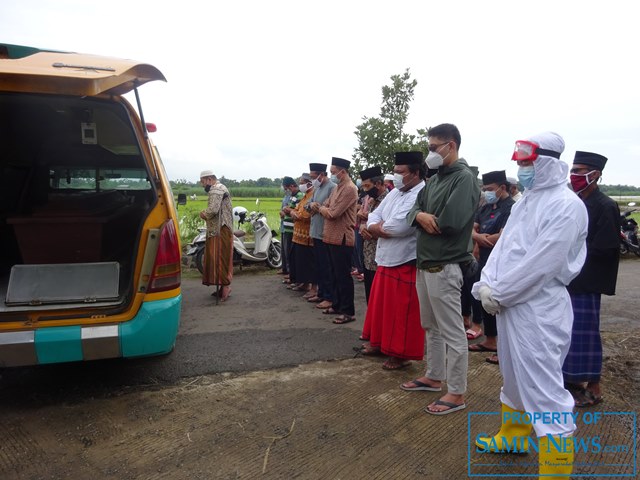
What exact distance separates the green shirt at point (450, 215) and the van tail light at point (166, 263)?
1.76 m

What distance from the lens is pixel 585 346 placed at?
3229 millimetres

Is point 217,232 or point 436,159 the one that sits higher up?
point 436,159

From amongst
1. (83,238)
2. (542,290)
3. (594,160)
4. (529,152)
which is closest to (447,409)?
(542,290)

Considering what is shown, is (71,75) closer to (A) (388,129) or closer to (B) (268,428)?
(B) (268,428)

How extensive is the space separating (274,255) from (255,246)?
0.48m

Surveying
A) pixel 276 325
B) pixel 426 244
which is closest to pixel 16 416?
pixel 276 325

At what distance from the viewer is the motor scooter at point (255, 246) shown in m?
8.39

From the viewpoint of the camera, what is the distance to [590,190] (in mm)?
3320

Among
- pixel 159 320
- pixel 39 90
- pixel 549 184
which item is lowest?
pixel 159 320

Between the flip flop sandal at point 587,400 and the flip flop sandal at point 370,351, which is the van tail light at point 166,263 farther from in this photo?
the flip flop sandal at point 587,400

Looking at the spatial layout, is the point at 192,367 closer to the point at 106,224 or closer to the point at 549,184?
the point at 106,224

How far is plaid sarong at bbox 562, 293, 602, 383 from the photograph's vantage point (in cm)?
322

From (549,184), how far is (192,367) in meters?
3.14

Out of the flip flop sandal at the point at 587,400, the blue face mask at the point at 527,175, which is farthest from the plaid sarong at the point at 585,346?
the blue face mask at the point at 527,175
